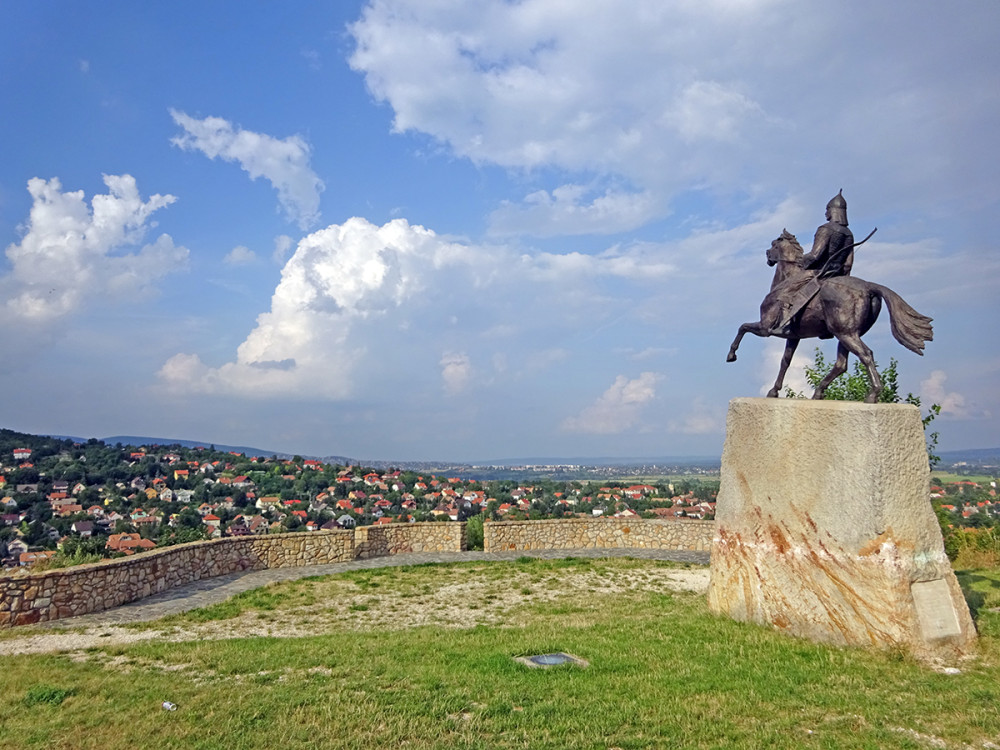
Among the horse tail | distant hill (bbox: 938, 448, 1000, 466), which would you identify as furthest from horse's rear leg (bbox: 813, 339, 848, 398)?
distant hill (bbox: 938, 448, 1000, 466)

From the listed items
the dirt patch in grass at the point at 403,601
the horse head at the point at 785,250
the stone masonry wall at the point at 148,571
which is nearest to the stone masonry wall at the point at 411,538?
the stone masonry wall at the point at 148,571

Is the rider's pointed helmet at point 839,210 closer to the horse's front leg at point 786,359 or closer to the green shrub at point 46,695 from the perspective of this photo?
the horse's front leg at point 786,359

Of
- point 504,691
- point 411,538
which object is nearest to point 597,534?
point 411,538

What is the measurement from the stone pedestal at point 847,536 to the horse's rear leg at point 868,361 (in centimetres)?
71

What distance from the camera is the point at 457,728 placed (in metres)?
5.25

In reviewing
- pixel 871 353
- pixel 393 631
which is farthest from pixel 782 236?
pixel 393 631

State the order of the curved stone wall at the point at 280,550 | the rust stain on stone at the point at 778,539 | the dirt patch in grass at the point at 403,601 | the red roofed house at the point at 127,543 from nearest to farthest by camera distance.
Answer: the rust stain on stone at the point at 778,539 < the dirt patch in grass at the point at 403,601 < the curved stone wall at the point at 280,550 < the red roofed house at the point at 127,543

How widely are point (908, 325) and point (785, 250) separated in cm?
230

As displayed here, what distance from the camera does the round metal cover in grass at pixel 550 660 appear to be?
700cm

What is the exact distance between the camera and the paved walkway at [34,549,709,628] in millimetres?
10703

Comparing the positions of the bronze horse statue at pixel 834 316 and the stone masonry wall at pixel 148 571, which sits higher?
the bronze horse statue at pixel 834 316

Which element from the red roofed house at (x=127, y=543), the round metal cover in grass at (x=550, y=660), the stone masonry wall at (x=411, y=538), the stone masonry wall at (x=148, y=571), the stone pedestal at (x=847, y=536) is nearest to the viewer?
the round metal cover in grass at (x=550, y=660)

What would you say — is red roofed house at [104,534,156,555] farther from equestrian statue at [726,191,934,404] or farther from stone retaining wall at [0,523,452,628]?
equestrian statue at [726,191,934,404]

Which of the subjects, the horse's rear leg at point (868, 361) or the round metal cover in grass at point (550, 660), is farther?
the horse's rear leg at point (868, 361)
